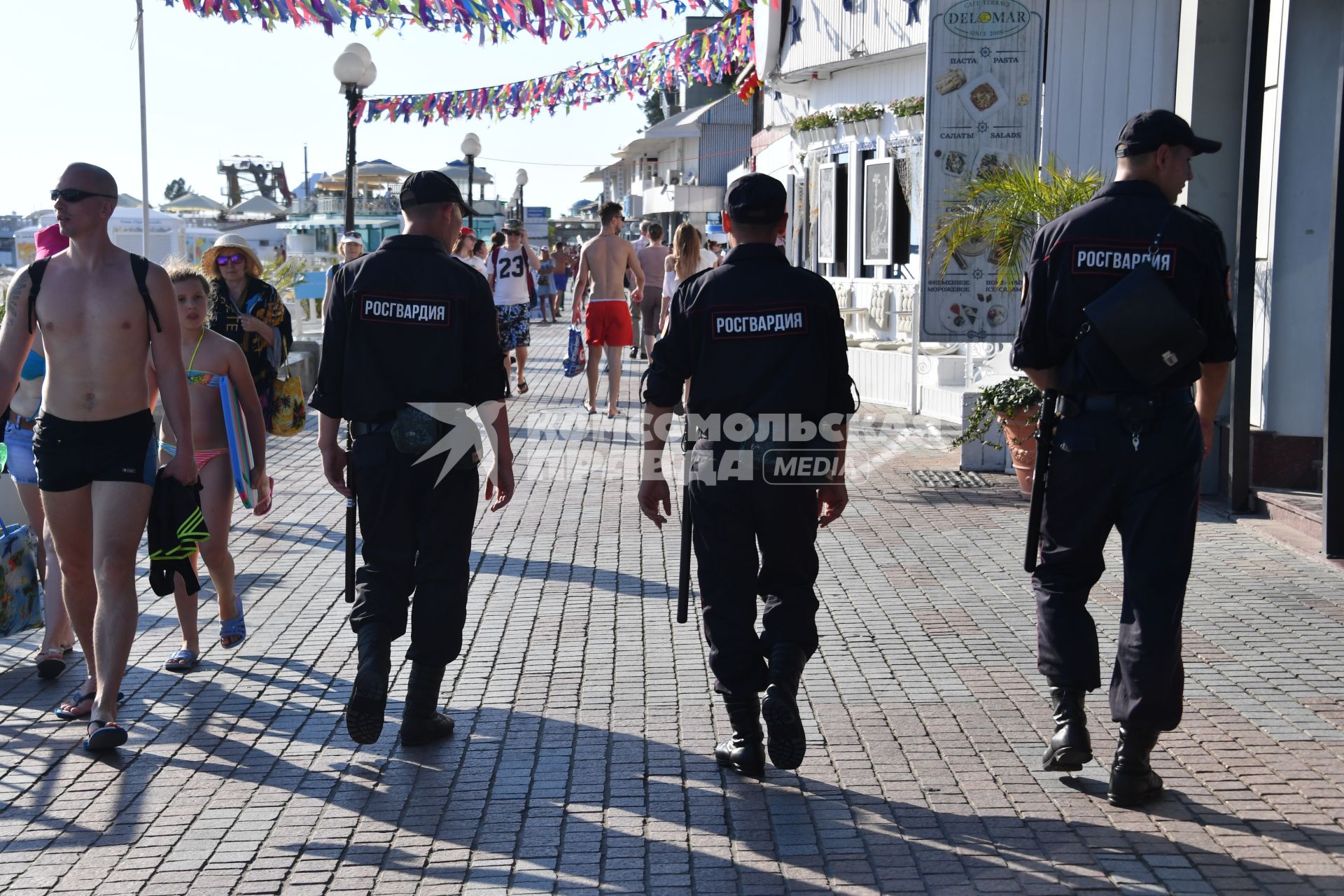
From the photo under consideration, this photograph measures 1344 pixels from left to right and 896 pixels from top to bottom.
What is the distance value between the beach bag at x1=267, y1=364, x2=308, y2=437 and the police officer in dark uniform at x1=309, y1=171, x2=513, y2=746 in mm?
2298

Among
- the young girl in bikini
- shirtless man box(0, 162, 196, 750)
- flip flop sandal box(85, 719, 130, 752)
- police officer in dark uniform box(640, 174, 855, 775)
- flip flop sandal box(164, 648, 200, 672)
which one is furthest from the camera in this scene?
the young girl in bikini

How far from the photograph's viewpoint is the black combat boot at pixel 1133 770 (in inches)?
172

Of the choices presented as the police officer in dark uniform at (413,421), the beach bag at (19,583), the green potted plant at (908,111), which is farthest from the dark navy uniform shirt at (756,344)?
the green potted plant at (908,111)

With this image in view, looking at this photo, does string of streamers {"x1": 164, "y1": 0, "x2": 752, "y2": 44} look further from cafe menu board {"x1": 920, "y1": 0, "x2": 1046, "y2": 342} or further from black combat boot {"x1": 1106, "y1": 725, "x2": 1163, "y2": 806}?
black combat boot {"x1": 1106, "y1": 725, "x2": 1163, "y2": 806}

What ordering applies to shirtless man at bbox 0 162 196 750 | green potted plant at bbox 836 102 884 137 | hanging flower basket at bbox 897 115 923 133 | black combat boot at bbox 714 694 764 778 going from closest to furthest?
black combat boot at bbox 714 694 764 778 < shirtless man at bbox 0 162 196 750 < hanging flower basket at bbox 897 115 923 133 < green potted plant at bbox 836 102 884 137

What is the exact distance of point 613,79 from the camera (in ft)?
72.6

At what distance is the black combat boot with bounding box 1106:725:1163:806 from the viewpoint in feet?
14.3

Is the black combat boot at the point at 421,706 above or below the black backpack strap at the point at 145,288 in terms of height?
below

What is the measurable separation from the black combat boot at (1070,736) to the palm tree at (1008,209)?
5.92 metres

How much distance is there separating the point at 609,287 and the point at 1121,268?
10076mm

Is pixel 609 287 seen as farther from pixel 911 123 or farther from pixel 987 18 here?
pixel 987 18

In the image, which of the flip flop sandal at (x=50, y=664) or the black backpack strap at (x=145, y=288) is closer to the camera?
the black backpack strap at (x=145, y=288)

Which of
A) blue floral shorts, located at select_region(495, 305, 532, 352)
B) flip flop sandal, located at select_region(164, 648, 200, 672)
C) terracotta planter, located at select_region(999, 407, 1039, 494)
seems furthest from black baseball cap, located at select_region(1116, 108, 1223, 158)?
blue floral shorts, located at select_region(495, 305, 532, 352)

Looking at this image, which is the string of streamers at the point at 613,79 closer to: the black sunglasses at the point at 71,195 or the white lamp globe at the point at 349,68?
the white lamp globe at the point at 349,68
